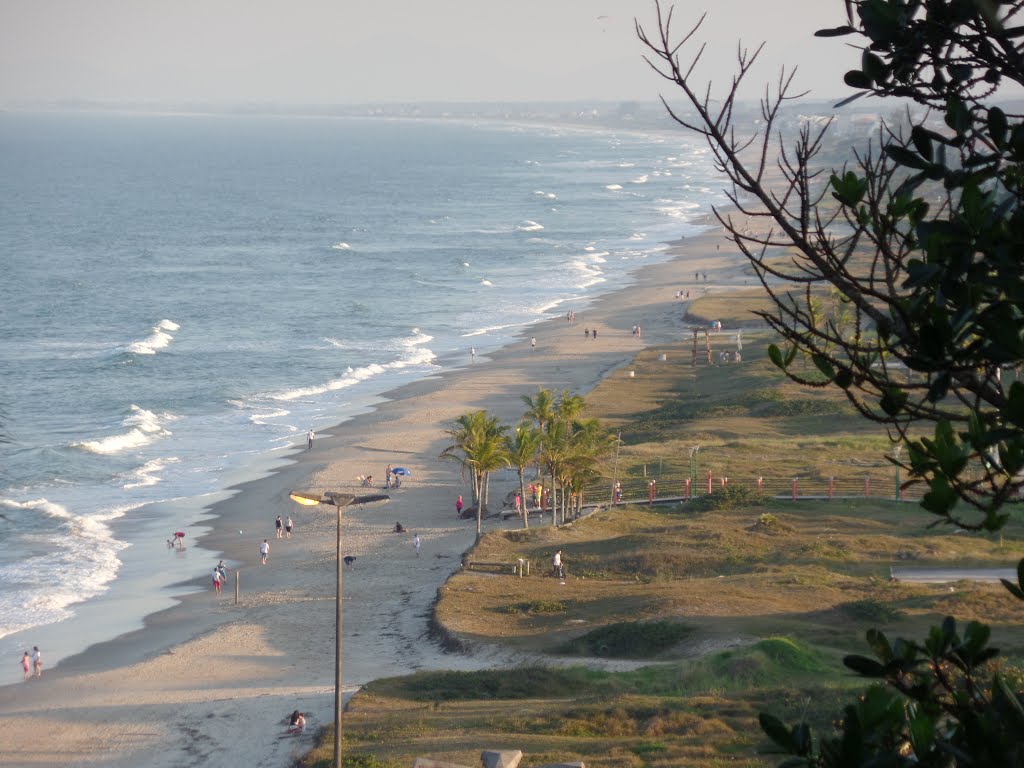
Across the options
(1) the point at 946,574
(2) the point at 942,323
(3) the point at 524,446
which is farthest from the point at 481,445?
(2) the point at 942,323

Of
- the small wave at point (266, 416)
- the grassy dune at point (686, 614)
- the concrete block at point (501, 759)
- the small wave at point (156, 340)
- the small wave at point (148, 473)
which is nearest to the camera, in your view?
the concrete block at point (501, 759)

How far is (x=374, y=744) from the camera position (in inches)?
709

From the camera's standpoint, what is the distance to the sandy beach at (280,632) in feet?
71.7

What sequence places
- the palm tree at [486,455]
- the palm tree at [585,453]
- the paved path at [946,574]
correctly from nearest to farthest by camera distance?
the paved path at [946,574]
the palm tree at [585,453]
the palm tree at [486,455]

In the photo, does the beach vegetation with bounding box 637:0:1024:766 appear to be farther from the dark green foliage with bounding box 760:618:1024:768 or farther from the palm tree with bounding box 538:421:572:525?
the palm tree with bounding box 538:421:572:525

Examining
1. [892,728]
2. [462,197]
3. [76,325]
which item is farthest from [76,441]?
[462,197]

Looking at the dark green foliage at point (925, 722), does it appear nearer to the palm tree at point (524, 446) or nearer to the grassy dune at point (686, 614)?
the grassy dune at point (686, 614)

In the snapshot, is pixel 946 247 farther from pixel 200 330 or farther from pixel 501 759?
pixel 200 330

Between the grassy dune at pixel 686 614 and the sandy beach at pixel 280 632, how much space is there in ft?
5.86

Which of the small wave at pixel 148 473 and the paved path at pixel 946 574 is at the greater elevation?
the small wave at pixel 148 473

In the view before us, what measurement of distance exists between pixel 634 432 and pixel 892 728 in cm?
3954

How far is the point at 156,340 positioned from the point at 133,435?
20.3 meters

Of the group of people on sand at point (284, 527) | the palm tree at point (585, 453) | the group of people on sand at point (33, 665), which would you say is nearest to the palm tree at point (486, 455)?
the palm tree at point (585, 453)

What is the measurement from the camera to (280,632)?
2800cm
